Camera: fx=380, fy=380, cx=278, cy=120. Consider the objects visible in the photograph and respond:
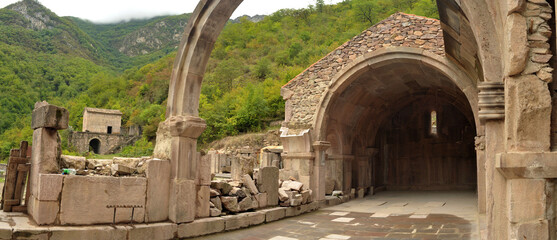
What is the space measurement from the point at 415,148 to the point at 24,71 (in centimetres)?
5385

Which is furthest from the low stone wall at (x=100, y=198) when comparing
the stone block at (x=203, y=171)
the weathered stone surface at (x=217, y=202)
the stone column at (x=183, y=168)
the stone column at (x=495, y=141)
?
the stone column at (x=495, y=141)

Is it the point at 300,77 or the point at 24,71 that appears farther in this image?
the point at 24,71

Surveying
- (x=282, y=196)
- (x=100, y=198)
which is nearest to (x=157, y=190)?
(x=100, y=198)

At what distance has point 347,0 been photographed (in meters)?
57.6

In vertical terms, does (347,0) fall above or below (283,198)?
above

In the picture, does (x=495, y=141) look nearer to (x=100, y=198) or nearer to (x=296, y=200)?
(x=100, y=198)

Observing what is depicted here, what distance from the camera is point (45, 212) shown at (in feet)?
15.5

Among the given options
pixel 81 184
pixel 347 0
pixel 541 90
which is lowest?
pixel 81 184

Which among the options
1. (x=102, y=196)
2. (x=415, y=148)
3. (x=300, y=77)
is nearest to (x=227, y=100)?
(x=415, y=148)

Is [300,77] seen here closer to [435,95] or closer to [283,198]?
[283,198]

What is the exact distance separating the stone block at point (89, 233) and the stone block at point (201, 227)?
0.94 meters

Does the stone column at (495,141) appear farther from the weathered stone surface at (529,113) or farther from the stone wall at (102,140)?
the stone wall at (102,140)

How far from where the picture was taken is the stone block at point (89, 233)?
15.3 feet

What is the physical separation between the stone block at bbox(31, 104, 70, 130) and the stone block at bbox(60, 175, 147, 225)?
0.73 metres
